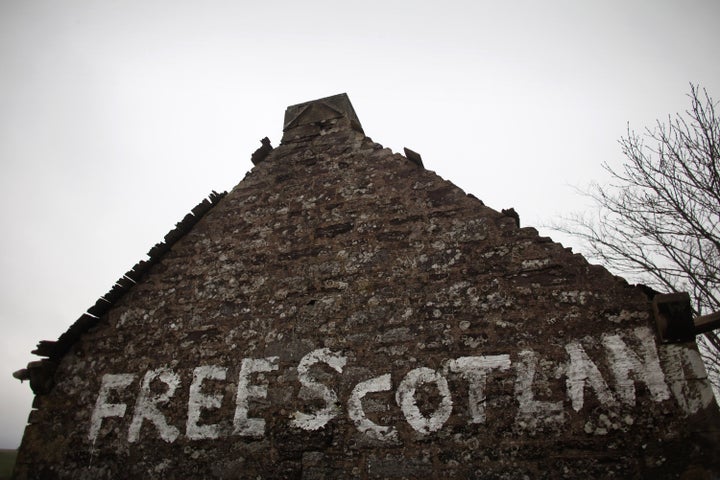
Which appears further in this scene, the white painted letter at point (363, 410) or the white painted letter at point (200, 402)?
the white painted letter at point (200, 402)

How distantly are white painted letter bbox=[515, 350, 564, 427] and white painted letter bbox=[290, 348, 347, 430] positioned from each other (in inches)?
57.5

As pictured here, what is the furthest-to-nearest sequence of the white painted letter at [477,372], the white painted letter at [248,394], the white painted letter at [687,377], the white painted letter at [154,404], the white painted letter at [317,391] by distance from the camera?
the white painted letter at [154,404]
the white painted letter at [248,394]
the white painted letter at [317,391]
the white painted letter at [477,372]
the white painted letter at [687,377]

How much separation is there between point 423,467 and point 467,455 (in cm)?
34

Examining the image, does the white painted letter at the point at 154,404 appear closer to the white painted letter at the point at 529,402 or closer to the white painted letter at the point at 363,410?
the white painted letter at the point at 363,410

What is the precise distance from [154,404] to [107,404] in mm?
562

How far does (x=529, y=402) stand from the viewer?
2.98 meters

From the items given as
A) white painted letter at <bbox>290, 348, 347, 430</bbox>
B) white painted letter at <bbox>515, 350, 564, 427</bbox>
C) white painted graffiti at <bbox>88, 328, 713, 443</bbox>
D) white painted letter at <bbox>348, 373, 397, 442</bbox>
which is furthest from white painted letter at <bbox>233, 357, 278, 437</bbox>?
white painted letter at <bbox>515, 350, 564, 427</bbox>

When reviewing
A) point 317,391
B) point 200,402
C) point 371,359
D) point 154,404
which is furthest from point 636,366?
point 154,404

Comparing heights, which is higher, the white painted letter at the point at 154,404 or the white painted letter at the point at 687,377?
the white painted letter at the point at 154,404

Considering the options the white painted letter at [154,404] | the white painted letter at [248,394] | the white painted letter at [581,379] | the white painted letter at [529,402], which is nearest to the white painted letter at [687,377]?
the white painted letter at [581,379]

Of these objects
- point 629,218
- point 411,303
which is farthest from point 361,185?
point 629,218

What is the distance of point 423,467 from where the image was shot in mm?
2951

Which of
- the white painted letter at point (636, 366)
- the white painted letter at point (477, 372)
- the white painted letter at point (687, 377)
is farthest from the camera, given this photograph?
the white painted letter at point (477, 372)

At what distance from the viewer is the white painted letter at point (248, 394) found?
3.48 meters
